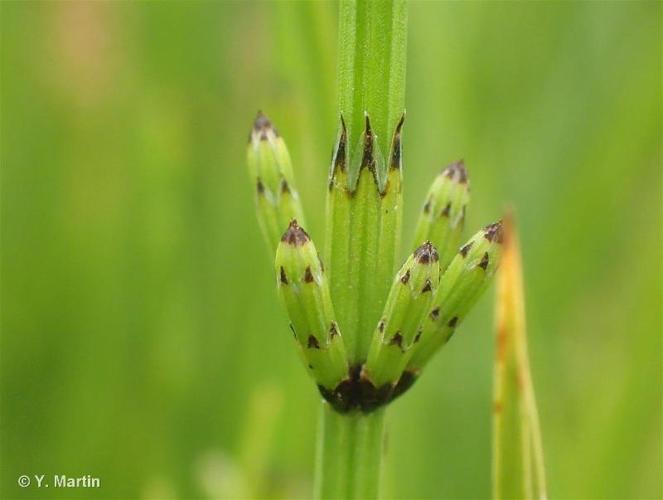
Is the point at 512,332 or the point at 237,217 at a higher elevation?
the point at 237,217

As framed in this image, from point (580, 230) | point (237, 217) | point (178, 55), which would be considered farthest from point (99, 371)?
point (580, 230)

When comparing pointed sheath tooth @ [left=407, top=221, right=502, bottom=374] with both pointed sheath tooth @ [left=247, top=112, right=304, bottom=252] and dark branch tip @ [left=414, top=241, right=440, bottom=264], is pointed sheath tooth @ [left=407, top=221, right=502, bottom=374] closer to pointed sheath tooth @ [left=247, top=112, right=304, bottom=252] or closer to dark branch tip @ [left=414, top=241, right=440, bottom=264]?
dark branch tip @ [left=414, top=241, right=440, bottom=264]

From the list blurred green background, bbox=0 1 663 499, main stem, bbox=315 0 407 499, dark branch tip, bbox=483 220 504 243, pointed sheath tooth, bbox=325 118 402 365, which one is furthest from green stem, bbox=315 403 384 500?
blurred green background, bbox=0 1 663 499

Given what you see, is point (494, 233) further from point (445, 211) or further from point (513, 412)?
point (513, 412)

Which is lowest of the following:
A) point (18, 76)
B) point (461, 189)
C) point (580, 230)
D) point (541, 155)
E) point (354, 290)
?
point (354, 290)

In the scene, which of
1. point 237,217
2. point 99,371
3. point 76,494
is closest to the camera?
point 76,494

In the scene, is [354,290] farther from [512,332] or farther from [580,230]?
[580,230]

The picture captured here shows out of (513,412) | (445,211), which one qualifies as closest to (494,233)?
(445,211)

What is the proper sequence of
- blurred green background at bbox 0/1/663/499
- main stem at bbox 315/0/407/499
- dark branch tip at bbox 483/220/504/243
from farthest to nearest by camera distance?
blurred green background at bbox 0/1/663/499 → dark branch tip at bbox 483/220/504/243 → main stem at bbox 315/0/407/499
